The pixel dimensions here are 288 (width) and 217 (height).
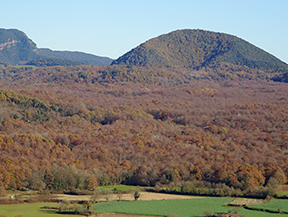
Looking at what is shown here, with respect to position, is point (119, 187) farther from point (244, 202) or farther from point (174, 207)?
point (244, 202)

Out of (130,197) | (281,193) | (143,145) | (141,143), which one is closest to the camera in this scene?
(281,193)

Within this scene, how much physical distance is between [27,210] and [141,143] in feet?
177

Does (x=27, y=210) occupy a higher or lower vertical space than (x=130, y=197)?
lower

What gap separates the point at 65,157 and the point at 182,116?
239 feet

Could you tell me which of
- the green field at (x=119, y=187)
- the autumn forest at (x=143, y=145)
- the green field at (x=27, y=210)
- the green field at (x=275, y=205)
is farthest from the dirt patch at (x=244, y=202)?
the green field at (x=27, y=210)

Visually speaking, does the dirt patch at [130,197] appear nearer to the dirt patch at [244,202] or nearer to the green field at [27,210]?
the green field at [27,210]

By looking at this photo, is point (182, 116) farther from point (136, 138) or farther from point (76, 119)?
point (136, 138)

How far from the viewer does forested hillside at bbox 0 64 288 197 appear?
258ft

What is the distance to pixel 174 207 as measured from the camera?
6250cm

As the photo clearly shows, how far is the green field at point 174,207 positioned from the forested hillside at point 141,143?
7371 millimetres

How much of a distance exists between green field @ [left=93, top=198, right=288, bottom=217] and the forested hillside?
24.2 feet

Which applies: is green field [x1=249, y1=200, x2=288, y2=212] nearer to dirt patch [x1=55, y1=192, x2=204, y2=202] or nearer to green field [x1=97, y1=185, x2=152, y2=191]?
dirt patch [x1=55, y1=192, x2=204, y2=202]

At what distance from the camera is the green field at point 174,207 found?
59.1 metres

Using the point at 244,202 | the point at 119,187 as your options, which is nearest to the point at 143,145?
the point at 119,187
